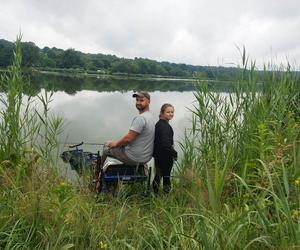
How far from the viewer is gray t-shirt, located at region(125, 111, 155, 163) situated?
401 centimetres

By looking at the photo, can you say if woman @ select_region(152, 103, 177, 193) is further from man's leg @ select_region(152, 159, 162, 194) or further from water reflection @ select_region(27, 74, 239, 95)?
water reflection @ select_region(27, 74, 239, 95)

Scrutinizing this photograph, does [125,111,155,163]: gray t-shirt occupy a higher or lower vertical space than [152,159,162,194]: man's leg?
higher

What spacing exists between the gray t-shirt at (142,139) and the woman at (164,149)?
95 mm

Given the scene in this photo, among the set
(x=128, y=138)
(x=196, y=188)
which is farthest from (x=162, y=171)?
(x=196, y=188)

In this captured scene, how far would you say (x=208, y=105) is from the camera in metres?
4.40

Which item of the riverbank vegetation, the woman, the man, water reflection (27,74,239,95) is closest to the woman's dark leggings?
the woman

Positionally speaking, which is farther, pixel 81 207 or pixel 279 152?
pixel 81 207

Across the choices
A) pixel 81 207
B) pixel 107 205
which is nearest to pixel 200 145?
pixel 107 205

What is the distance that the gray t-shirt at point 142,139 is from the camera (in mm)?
4008

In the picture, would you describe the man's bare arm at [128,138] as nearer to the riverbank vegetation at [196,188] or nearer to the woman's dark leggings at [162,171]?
the woman's dark leggings at [162,171]

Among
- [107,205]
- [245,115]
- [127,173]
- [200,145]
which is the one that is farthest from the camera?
[200,145]

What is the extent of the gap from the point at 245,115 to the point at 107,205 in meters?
1.74

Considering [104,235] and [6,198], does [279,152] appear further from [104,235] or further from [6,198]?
[6,198]

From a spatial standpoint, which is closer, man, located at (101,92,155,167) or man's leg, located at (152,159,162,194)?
man, located at (101,92,155,167)
